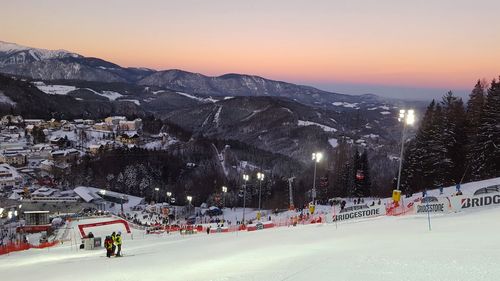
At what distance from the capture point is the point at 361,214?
28078mm

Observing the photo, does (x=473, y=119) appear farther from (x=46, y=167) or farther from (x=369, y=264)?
(x=46, y=167)

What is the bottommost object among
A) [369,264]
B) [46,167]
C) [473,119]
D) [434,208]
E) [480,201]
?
[369,264]

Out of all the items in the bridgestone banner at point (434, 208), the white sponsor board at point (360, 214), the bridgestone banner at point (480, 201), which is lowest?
the white sponsor board at point (360, 214)

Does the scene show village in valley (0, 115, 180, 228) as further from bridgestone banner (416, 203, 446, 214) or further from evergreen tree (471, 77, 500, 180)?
evergreen tree (471, 77, 500, 180)

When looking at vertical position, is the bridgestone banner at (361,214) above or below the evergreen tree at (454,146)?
below

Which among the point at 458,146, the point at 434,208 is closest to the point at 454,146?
the point at 458,146

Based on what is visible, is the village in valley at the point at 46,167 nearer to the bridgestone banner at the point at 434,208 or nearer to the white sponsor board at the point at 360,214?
the white sponsor board at the point at 360,214

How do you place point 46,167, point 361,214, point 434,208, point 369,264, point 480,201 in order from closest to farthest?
point 369,264 → point 480,201 → point 434,208 → point 361,214 → point 46,167

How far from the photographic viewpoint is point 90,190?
10581 cm

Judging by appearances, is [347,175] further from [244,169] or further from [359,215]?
[244,169]

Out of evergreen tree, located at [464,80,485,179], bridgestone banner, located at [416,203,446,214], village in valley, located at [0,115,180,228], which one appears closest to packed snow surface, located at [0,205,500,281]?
bridgestone banner, located at [416,203,446,214]

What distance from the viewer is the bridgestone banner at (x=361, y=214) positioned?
27.4m

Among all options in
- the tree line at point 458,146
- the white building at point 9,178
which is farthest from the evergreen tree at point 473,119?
the white building at point 9,178

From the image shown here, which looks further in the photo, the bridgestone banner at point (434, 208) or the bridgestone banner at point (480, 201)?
the bridgestone banner at point (434, 208)
